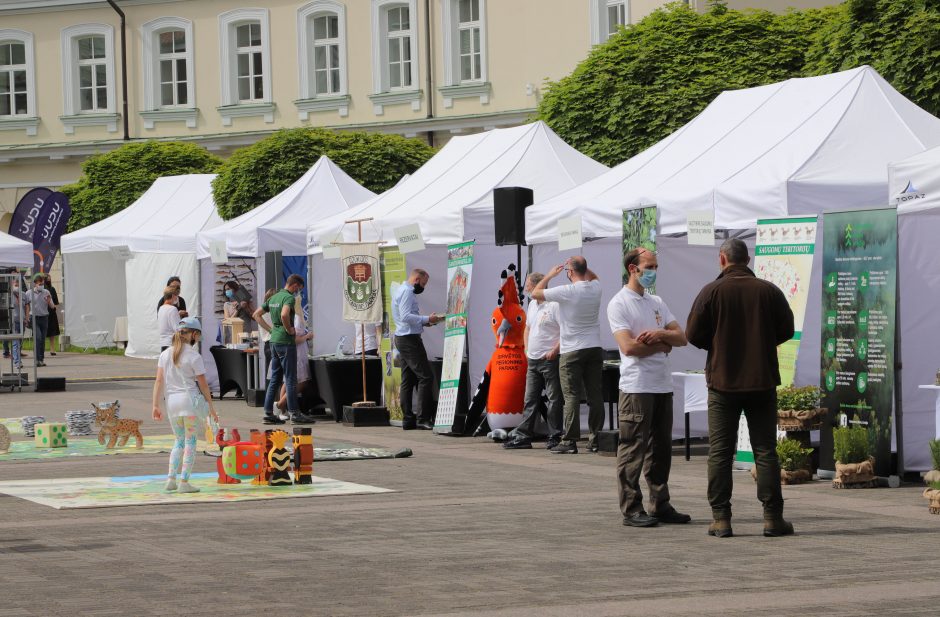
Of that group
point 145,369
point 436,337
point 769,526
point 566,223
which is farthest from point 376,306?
point 145,369

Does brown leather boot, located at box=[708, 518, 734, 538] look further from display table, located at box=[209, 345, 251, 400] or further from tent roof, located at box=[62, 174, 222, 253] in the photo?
tent roof, located at box=[62, 174, 222, 253]

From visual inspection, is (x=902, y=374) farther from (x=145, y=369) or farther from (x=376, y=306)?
(x=145, y=369)

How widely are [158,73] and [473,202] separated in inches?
1126

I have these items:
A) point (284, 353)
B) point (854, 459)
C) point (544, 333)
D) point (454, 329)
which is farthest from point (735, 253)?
point (284, 353)

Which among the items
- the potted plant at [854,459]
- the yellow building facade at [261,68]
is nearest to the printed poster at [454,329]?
the potted plant at [854,459]

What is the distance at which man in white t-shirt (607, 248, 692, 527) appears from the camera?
11.2 metres

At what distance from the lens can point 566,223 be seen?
653 inches

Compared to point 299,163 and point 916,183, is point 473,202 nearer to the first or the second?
point 916,183

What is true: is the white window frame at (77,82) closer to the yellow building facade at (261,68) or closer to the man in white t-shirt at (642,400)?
the yellow building facade at (261,68)

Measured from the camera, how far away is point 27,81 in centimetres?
4750

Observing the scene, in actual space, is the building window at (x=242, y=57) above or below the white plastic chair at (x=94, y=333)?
above

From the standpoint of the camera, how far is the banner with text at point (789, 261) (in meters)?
13.7

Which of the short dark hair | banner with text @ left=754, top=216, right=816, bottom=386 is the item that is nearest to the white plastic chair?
banner with text @ left=754, top=216, right=816, bottom=386

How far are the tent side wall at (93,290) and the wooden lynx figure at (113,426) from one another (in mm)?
23903
